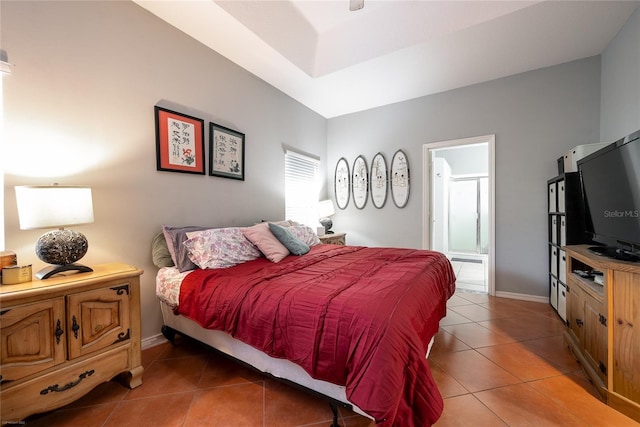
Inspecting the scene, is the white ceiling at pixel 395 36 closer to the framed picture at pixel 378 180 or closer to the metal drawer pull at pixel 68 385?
the framed picture at pixel 378 180

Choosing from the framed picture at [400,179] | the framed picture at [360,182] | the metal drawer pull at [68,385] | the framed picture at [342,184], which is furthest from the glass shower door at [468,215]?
the metal drawer pull at [68,385]

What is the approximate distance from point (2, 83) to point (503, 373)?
3.61 m

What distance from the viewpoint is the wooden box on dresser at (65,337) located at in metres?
1.18

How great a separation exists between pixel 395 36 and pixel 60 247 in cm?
319

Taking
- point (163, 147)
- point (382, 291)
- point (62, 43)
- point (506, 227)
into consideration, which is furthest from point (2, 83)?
point (506, 227)

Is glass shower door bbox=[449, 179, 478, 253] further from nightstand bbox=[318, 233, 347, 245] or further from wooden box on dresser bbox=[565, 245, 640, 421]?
wooden box on dresser bbox=[565, 245, 640, 421]

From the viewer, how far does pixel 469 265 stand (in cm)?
535

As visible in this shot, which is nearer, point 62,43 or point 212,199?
point 62,43

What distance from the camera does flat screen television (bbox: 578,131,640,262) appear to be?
56.6 inches

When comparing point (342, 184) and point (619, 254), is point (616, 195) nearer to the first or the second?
point (619, 254)

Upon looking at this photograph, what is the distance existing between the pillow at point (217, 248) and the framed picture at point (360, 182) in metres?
2.49

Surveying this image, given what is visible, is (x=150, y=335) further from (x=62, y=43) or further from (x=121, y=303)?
(x=62, y=43)

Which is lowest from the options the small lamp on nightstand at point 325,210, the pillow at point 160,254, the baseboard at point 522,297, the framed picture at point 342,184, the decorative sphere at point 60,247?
the baseboard at point 522,297

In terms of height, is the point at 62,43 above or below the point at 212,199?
above
